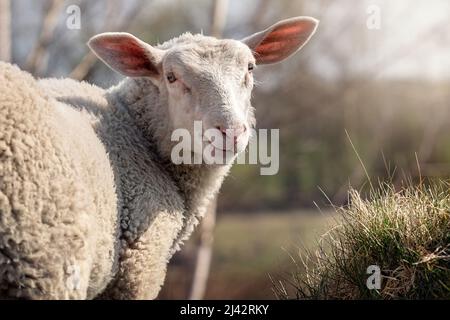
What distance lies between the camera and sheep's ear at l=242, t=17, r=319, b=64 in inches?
190

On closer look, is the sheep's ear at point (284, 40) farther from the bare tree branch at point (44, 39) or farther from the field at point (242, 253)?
the field at point (242, 253)

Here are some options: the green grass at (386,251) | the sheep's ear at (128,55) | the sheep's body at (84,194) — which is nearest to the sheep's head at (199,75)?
the sheep's ear at (128,55)

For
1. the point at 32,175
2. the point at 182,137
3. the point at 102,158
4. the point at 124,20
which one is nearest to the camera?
the point at 32,175

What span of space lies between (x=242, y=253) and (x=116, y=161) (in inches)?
662

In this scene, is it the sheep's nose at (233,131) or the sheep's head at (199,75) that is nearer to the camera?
the sheep's nose at (233,131)

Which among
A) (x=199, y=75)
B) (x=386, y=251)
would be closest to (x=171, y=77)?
(x=199, y=75)

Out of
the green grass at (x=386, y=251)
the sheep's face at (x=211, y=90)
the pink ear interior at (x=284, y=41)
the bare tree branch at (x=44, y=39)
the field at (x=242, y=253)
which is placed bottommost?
the field at (x=242, y=253)

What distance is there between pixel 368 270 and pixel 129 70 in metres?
1.94

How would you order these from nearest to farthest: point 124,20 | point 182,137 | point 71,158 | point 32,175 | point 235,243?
1. point 32,175
2. point 71,158
3. point 182,137
4. point 124,20
5. point 235,243

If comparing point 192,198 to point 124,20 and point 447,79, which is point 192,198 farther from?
point 447,79

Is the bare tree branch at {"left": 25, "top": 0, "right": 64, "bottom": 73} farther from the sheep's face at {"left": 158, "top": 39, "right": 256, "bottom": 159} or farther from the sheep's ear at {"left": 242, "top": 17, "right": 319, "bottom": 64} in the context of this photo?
the sheep's face at {"left": 158, "top": 39, "right": 256, "bottom": 159}

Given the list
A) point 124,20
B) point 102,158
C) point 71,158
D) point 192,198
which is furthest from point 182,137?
point 124,20

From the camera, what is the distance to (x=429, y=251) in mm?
3775

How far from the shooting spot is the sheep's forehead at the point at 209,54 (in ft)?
13.6
